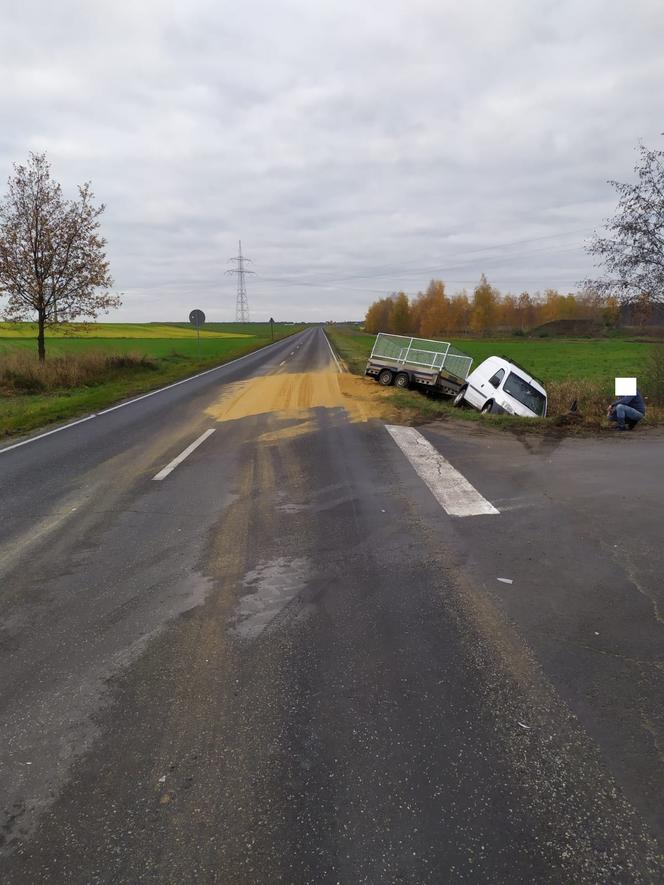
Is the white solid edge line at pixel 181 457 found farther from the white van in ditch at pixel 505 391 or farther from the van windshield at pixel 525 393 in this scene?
the van windshield at pixel 525 393

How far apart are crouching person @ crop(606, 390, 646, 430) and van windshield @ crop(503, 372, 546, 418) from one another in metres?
3.18

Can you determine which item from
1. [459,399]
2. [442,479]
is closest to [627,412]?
[459,399]

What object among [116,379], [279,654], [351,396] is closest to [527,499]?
[279,654]

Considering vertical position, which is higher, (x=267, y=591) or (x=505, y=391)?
(x=505, y=391)

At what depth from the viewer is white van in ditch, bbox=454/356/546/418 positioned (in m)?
13.6

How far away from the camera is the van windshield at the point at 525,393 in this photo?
13.9 meters

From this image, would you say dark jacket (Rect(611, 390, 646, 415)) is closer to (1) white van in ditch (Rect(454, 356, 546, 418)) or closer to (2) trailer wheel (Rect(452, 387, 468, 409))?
(1) white van in ditch (Rect(454, 356, 546, 418))

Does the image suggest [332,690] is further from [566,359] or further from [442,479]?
[566,359]

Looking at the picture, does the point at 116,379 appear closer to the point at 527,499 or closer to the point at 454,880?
the point at 527,499

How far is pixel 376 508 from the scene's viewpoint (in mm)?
5730

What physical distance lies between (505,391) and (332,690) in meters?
12.4

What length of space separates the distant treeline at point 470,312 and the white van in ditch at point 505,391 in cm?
6922

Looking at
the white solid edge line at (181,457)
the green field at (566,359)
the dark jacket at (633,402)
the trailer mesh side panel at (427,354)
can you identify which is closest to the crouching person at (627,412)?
the dark jacket at (633,402)

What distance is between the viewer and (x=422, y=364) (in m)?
17.0
